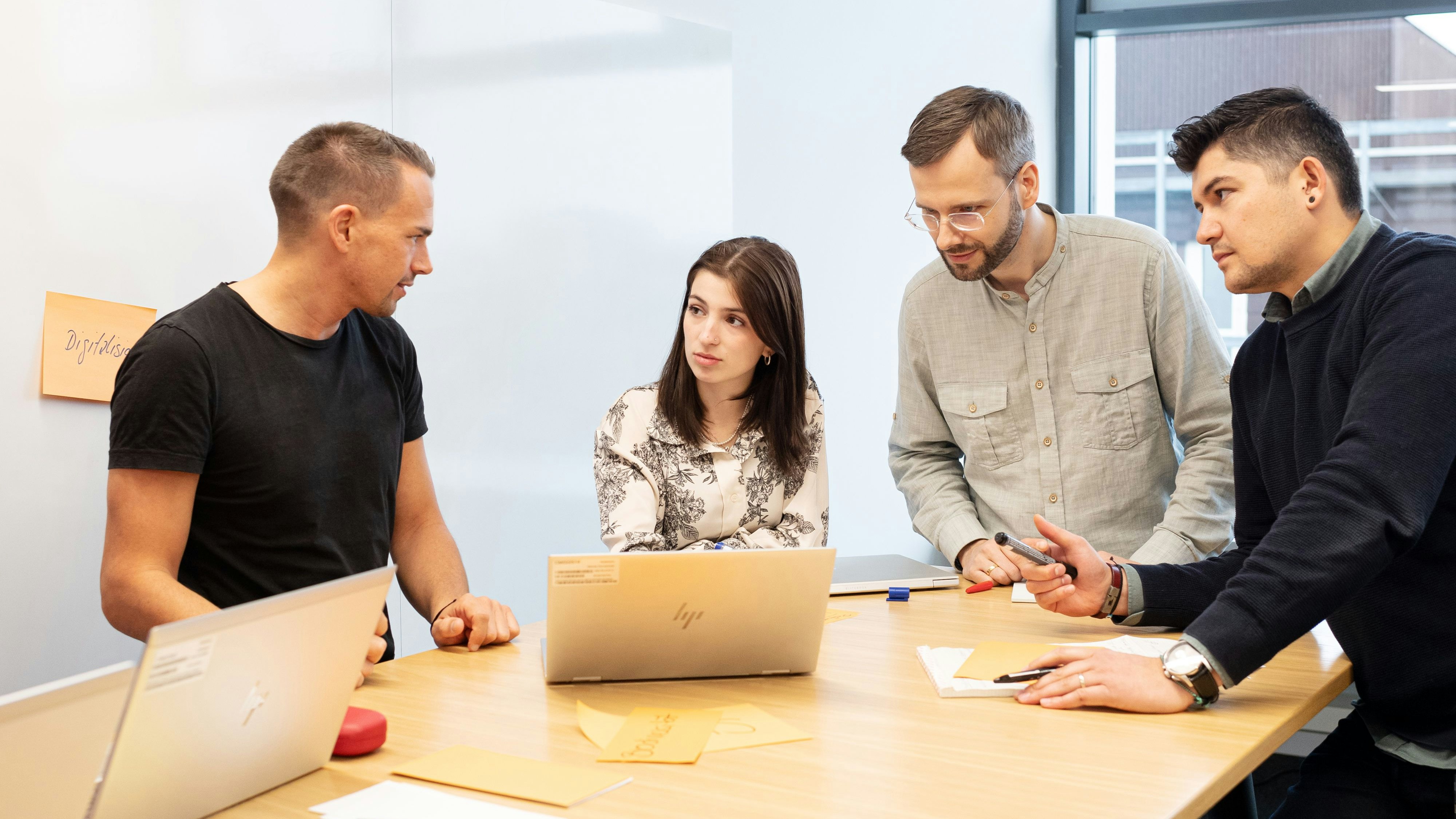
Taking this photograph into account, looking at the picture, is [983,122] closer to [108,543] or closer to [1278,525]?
[1278,525]

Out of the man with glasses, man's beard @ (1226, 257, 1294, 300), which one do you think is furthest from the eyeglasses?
man's beard @ (1226, 257, 1294, 300)

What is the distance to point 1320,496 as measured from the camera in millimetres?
1350

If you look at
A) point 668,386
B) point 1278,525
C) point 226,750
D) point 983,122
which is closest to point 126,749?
point 226,750

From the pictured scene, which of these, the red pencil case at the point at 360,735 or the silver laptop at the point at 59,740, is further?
the red pencil case at the point at 360,735

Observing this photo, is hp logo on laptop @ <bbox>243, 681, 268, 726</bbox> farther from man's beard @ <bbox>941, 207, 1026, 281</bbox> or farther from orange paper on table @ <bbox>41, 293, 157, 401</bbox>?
man's beard @ <bbox>941, 207, 1026, 281</bbox>

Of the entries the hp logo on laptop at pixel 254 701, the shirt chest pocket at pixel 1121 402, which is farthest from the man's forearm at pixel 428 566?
the shirt chest pocket at pixel 1121 402

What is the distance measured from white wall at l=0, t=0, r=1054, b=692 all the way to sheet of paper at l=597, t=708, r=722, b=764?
3.82 feet

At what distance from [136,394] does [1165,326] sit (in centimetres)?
181

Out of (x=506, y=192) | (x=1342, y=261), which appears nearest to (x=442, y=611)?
(x=506, y=192)

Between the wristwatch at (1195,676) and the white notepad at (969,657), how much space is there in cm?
5

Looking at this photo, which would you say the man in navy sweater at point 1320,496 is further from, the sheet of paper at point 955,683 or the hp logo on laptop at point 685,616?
the hp logo on laptop at point 685,616

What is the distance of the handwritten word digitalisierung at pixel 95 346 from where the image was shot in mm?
1839

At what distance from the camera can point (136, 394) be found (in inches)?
62.6

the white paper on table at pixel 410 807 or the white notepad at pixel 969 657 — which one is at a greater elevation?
the white notepad at pixel 969 657
